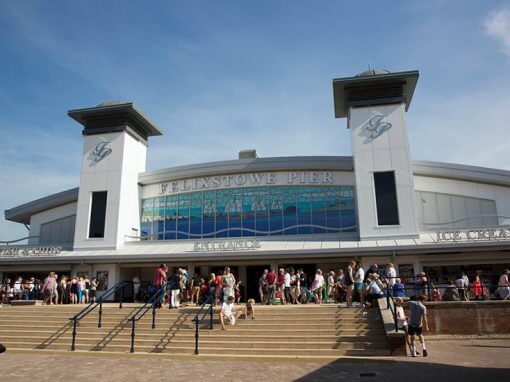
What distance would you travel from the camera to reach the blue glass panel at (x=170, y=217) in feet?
83.3

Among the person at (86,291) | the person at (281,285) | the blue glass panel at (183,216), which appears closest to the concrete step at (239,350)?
the person at (281,285)

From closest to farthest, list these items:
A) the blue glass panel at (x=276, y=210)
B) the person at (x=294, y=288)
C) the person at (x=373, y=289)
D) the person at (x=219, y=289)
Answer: the person at (x=373, y=289) < the person at (x=219, y=289) < the person at (x=294, y=288) < the blue glass panel at (x=276, y=210)

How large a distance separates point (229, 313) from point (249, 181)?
11854 mm

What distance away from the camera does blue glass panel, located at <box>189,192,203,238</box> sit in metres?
24.8

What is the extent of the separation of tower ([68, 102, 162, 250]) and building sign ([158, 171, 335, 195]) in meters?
2.24

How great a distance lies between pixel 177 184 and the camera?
2608 cm

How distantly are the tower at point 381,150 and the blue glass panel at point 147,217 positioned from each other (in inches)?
470

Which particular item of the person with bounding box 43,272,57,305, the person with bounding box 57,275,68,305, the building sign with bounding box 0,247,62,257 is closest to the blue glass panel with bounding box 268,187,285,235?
the person with bounding box 57,275,68,305

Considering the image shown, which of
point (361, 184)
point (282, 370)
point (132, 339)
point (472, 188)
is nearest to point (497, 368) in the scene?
point (282, 370)

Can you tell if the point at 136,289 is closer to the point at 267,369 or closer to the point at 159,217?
the point at 159,217

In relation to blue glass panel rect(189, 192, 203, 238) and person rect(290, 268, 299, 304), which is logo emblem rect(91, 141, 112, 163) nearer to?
blue glass panel rect(189, 192, 203, 238)

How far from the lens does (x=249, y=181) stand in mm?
24797

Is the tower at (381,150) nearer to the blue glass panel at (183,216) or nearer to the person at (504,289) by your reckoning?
the person at (504,289)

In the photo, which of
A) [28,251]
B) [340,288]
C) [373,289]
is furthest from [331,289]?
[28,251]
